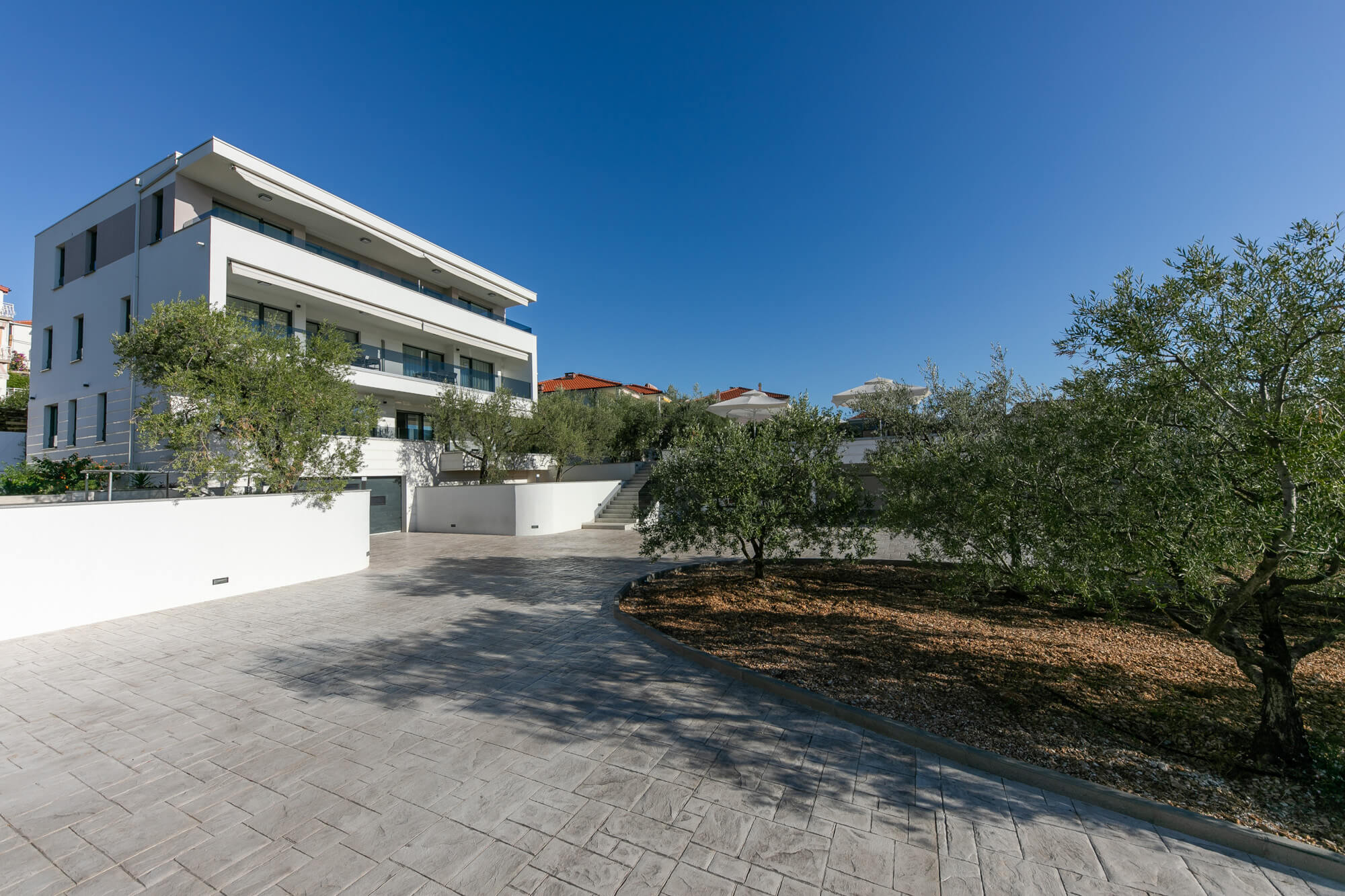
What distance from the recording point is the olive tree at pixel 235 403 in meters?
10.3

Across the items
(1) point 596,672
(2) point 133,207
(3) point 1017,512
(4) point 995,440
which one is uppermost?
(2) point 133,207

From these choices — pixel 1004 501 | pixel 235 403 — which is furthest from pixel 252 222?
pixel 1004 501

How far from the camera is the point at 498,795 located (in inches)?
138

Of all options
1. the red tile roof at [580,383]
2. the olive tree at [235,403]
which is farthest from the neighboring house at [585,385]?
the olive tree at [235,403]

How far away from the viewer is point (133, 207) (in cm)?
1641

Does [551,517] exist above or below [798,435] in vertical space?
below

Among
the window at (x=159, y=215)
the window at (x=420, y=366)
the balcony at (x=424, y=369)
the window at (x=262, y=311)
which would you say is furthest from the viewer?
the window at (x=420, y=366)

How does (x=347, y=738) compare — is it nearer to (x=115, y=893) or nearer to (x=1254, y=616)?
(x=115, y=893)

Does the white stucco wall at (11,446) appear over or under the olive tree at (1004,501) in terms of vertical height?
over

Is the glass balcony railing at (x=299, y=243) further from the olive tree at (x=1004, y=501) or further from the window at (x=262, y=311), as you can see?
the olive tree at (x=1004, y=501)

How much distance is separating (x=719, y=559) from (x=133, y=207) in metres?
20.5

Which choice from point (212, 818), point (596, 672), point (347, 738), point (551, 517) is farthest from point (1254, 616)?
point (551, 517)

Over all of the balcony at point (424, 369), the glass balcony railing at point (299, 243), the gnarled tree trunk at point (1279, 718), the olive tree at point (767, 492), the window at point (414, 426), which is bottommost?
the gnarled tree trunk at point (1279, 718)

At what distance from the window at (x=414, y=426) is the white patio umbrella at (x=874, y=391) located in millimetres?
15163
